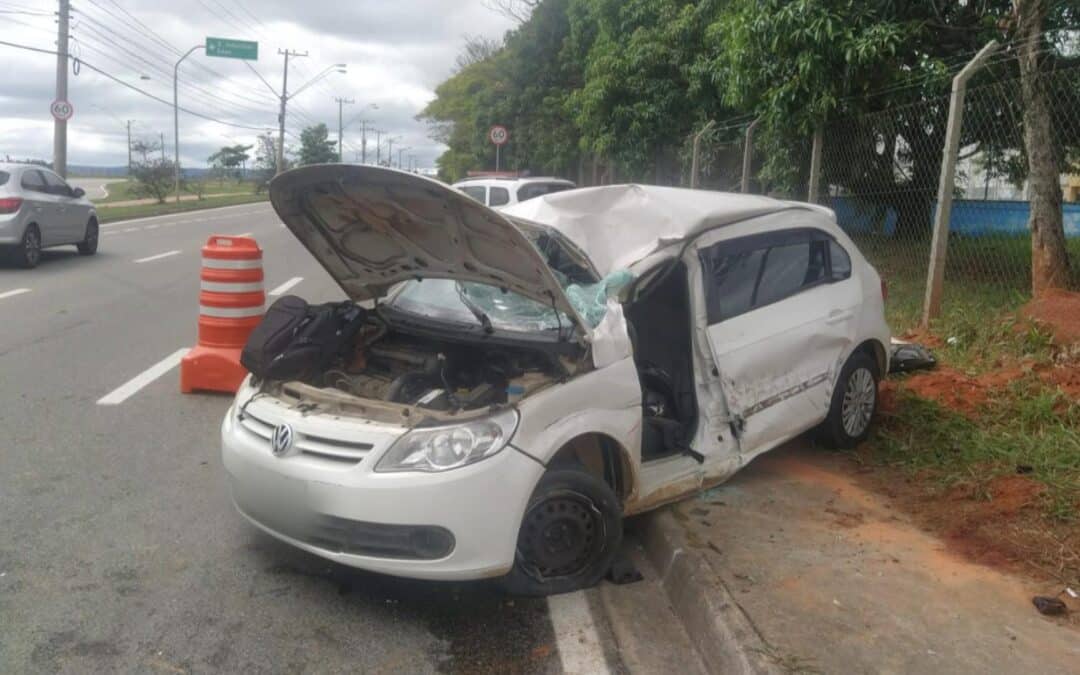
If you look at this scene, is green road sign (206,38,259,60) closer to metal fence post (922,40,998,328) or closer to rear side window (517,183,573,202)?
rear side window (517,183,573,202)

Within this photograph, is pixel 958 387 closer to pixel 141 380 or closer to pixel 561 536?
pixel 561 536

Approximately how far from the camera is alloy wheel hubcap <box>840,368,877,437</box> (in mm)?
5777

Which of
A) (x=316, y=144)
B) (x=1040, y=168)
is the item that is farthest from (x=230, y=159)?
(x=1040, y=168)

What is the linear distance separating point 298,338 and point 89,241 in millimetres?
14212

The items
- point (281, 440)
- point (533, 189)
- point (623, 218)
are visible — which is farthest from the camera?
point (533, 189)

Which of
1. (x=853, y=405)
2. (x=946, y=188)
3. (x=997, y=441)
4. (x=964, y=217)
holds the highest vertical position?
(x=946, y=188)

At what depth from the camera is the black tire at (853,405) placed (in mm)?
A: 5680

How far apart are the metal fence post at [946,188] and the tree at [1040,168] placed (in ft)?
1.14

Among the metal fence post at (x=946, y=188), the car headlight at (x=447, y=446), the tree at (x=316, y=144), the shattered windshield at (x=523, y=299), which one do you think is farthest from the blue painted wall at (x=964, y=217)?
the tree at (x=316, y=144)

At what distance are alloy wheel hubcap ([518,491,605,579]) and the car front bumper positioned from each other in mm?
232

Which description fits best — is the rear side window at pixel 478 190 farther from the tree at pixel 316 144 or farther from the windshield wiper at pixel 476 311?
the tree at pixel 316 144

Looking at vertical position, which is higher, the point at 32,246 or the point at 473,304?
the point at 473,304

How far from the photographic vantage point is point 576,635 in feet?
12.1

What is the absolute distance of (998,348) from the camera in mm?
7266
